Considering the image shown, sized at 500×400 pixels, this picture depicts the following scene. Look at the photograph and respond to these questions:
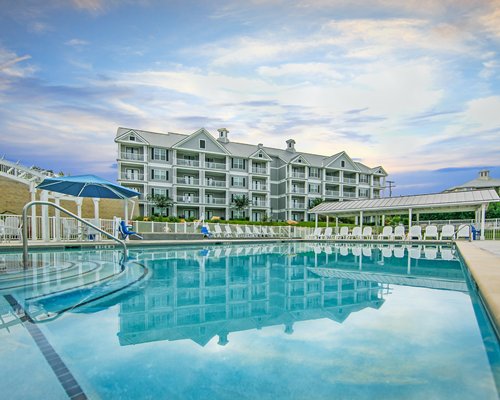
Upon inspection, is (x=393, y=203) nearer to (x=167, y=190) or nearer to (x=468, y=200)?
(x=468, y=200)

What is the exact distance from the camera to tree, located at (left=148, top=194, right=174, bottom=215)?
105 feet

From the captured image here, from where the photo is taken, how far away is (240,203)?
36.8 metres

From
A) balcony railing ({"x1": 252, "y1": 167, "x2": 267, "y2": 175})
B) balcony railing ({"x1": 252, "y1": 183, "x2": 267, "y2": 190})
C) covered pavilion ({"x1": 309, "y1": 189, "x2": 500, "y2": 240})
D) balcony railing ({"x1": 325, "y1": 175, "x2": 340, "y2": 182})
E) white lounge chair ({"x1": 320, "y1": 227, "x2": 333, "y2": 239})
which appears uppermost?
balcony railing ({"x1": 252, "y1": 167, "x2": 267, "y2": 175})

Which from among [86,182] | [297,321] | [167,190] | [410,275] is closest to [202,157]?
[167,190]

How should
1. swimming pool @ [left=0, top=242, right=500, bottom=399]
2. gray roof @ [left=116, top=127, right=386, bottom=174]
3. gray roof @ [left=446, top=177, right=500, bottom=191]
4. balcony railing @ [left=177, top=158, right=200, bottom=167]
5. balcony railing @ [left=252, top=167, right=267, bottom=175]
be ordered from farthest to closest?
gray roof @ [left=446, top=177, right=500, bottom=191]
balcony railing @ [left=252, top=167, right=267, bottom=175]
balcony railing @ [left=177, top=158, right=200, bottom=167]
gray roof @ [left=116, top=127, right=386, bottom=174]
swimming pool @ [left=0, top=242, right=500, bottom=399]

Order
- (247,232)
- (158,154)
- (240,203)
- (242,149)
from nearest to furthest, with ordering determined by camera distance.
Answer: (247,232), (158,154), (240,203), (242,149)

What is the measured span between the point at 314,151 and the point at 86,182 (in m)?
44.3

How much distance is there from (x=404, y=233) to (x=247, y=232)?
11.4 metres

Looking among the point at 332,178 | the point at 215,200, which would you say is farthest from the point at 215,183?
the point at 332,178

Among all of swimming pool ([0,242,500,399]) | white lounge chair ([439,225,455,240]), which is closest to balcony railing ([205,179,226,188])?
white lounge chair ([439,225,455,240])

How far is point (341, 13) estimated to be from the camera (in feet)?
41.0

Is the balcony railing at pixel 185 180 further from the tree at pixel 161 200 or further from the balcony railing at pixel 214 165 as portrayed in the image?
the tree at pixel 161 200

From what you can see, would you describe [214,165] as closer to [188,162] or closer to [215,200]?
[188,162]

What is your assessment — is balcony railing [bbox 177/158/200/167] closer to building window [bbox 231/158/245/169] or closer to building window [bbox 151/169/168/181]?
building window [bbox 151/169/168/181]
